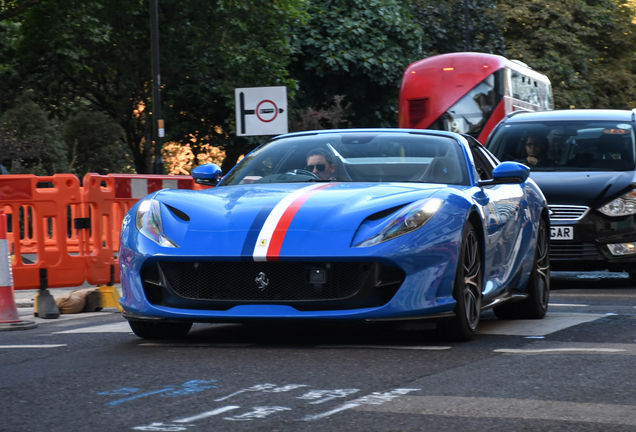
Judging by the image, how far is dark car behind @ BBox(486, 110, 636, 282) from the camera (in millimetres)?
11180

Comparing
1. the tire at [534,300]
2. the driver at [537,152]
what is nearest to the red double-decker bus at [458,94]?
the driver at [537,152]

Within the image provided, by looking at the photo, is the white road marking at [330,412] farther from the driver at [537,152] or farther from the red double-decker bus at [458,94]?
the red double-decker bus at [458,94]

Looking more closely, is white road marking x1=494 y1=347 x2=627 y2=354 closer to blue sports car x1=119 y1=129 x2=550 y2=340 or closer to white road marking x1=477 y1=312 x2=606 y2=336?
blue sports car x1=119 y1=129 x2=550 y2=340

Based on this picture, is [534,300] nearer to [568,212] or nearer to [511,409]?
[568,212]

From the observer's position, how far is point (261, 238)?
5.92m

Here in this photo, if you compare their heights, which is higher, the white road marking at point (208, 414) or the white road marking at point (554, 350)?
the white road marking at point (208, 414)

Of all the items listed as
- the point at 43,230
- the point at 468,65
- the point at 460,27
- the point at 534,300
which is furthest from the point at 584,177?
the point at 460,27

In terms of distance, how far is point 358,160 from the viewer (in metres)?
7.08

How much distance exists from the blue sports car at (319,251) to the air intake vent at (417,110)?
1861 centimetres

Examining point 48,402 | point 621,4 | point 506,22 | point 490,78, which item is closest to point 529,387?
point 48,402

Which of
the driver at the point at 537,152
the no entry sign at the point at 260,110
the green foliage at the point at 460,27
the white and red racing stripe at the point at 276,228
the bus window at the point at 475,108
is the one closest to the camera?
the white and red racing stripe at the point at 276,228

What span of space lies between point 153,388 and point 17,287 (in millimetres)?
4734

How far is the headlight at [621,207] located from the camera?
11172 mm

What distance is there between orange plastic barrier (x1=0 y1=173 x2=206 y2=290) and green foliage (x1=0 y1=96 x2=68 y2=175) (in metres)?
14.5
